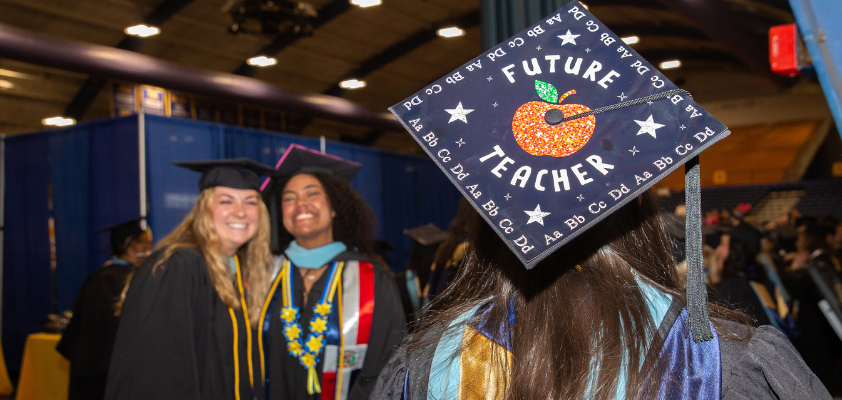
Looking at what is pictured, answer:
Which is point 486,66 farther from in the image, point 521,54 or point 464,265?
point 464,265

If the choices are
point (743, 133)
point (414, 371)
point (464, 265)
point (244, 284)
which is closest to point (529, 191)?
point (464, 265)

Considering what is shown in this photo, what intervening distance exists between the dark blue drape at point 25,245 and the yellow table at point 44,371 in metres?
2.08

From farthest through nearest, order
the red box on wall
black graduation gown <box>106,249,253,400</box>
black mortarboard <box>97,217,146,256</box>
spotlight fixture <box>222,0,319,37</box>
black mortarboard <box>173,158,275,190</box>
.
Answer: spotlight fixture <box>222,0,319,37</box>
black mortarboard <box>97,217,146,256</box>
black mortarboard <box>173,158,275,190</box>
black graduation gown <box>106,249,253,400</box>
the red box on wall

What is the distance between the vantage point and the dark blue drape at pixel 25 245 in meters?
7.32

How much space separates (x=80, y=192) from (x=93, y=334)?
151 inches

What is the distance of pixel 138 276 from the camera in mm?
2320

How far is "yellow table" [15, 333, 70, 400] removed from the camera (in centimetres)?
515

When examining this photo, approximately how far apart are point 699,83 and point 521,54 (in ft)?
60.1

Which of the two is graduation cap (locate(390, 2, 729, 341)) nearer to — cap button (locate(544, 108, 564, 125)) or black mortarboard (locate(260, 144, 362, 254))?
cap button (locate(544, 108, 564, 125))

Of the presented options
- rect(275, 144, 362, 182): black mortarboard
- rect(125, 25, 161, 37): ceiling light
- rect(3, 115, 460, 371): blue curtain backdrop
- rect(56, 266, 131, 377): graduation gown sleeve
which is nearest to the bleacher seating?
rect(3, 115, 460, 371): blue curtain backdrop

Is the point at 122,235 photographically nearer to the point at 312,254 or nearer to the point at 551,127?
the point at 312,254

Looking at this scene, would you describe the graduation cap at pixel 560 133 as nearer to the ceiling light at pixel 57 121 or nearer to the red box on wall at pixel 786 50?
the red box on wall at pixel 786 50

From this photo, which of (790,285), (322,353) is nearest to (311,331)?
(322,353)

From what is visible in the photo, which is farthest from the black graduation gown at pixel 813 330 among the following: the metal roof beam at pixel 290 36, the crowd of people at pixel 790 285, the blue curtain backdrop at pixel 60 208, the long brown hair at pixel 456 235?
the metal roof beam at pixel 290 36
